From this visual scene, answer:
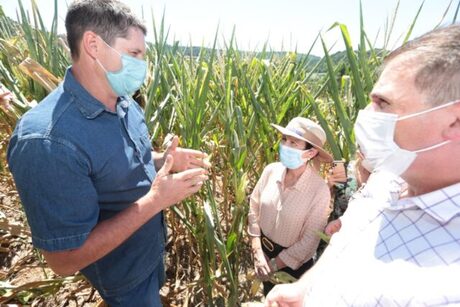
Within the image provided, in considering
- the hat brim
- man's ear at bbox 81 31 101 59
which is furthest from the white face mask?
man's ear at bbox 81 31 101 59

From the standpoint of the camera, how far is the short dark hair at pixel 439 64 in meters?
0.61

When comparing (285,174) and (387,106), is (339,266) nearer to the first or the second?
(387,106)

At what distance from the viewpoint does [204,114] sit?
1.69 metres

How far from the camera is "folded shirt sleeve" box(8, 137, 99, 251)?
2.88 feet

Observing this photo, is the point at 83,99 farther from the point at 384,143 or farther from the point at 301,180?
the point at 301,180

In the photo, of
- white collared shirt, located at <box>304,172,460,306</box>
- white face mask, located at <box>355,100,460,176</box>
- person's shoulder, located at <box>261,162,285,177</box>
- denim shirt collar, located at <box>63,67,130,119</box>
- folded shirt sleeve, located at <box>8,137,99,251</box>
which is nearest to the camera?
white collared shirt, located at <box>304,172,460,306</box>

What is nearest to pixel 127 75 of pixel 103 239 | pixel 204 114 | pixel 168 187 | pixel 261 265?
pixel 168 187

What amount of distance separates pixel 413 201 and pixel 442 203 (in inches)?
2.1

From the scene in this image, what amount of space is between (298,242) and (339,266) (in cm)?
88

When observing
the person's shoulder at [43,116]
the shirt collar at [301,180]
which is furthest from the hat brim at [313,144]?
the person's shoulder at [43,116]

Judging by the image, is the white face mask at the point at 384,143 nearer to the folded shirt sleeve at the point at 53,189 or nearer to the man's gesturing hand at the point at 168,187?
the man's gesturing hand at the point at 168,187

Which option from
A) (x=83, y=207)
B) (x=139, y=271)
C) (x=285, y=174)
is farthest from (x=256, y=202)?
(x=83, y=207)

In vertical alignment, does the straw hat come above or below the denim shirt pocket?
above

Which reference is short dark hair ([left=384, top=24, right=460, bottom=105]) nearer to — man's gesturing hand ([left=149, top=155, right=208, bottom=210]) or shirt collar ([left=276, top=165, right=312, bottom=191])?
man's gesturing hand ([left=149, top=155, right=208, bottom=210])
